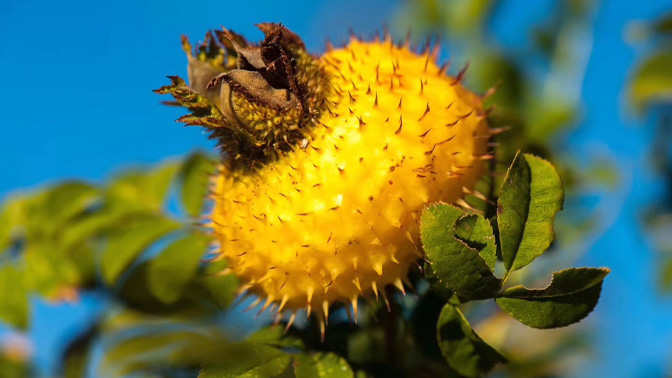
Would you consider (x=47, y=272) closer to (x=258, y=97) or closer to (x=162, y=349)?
(x=162, y=349)

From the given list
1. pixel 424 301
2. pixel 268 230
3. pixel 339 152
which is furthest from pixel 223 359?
pixel 424 301

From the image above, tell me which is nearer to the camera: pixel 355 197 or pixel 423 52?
pixel 355 197

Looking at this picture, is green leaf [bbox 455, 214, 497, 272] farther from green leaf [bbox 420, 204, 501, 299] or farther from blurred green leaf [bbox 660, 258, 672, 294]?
blurred green leaf [bbox 660, 258, 672, 294]

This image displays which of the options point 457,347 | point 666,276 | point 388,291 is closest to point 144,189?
point 388,291

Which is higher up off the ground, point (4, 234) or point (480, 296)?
point (4, 234)

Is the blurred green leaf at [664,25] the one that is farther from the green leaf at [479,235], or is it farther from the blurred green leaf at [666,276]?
the green leaf at [479,235]

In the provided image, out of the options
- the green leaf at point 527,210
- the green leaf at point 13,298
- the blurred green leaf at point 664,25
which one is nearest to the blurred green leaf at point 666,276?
the blurred green leaf at point 664,25

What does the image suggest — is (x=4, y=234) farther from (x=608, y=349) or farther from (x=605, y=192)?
(x=608, y=349)
